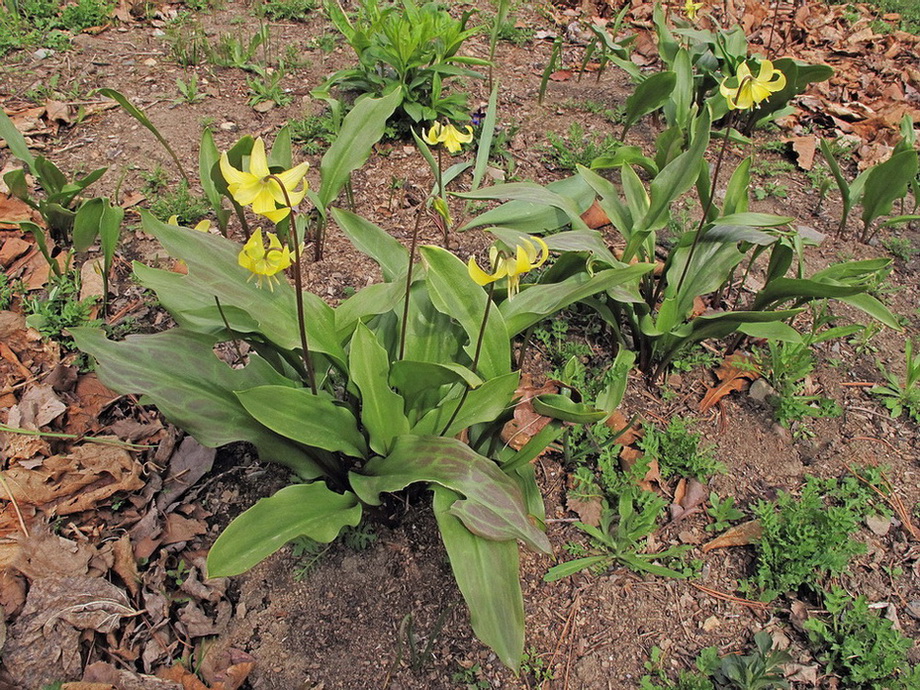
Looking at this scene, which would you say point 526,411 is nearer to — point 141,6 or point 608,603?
point 608,603

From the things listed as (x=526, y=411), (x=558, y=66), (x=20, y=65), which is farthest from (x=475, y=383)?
(x=20, y=65)

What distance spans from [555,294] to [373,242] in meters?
0.65

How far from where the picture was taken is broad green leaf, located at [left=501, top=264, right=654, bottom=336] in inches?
79.2

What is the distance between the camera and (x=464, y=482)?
1783mm

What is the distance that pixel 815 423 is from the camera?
2.60 meters

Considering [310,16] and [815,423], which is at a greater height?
[310,16]

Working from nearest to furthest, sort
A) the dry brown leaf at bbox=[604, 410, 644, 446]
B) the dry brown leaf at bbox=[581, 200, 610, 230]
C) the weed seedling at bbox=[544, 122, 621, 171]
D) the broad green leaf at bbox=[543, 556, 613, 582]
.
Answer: the broad green leaf at bbox=[543, 556, 613, 582] → the dry brown leaf at bbox=[604, 410, 644, 446] → the dry brown leaf at bbox=[581, 200, 610, 230] → the weed seedling at bbox=[544, 122, 621, 171]

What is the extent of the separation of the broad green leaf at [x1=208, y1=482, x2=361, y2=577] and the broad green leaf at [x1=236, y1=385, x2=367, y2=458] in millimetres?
131

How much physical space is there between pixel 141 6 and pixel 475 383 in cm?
433

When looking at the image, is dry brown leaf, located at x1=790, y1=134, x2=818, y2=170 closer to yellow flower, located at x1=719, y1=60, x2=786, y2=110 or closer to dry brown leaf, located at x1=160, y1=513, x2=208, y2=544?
yellow flower, located at x1=719, y1=60, x2=786, y2=110

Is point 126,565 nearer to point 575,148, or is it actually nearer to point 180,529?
point 180,529

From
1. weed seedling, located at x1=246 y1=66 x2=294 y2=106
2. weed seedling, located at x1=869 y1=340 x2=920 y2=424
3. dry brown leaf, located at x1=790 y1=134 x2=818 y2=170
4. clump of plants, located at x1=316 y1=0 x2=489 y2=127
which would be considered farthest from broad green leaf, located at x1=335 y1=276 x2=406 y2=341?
dry brown leaf, located at x1=790 y1=134 x2=818 y2=170

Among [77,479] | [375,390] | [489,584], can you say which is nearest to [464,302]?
[375,390]

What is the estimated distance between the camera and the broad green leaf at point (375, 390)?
1821 millimetres
